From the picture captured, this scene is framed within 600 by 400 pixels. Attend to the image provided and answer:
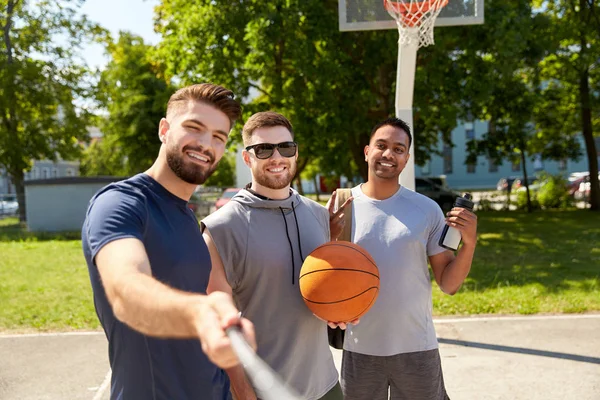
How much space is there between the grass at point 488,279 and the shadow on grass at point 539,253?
2 cm

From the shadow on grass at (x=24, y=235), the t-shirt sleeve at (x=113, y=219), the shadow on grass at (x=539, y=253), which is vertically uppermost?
the t-shirt sleeve at (x=113, y=219)

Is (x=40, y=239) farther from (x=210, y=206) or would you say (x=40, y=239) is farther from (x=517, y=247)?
(x=517, y=247)

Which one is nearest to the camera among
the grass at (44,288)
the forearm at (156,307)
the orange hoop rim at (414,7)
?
the forearm at (156,307)

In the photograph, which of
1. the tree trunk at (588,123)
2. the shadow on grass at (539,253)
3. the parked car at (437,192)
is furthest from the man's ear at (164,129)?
the parked car at (437,192)

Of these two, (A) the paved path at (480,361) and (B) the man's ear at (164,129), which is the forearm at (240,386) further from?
(A) the paved path at (480,361)

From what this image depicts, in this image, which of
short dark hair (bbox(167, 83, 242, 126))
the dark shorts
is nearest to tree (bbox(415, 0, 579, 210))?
the dark shorts

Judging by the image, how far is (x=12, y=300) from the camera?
8328 mm

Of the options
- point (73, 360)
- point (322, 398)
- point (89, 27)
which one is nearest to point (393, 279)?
point (322, 398)

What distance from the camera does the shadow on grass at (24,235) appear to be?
1800 cm

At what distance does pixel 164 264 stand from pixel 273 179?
102 centimetres

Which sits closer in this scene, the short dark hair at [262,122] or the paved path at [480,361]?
the short dark hair at [262,122]

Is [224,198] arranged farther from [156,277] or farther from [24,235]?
[156,277]

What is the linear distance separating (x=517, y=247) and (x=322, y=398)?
37.8 ft

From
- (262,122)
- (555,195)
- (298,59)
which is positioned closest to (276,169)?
(262,122)
